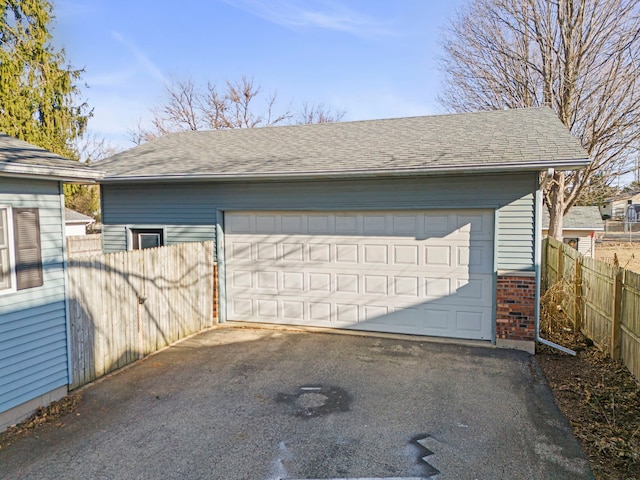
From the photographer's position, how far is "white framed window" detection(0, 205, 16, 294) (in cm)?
462

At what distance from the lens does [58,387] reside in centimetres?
525

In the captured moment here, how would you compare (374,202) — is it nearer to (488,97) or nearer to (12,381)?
(12,381)

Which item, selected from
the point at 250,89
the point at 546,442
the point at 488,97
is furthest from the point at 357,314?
the point at 250,89

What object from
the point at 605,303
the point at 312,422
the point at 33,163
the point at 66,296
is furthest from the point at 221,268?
the point at 605,303

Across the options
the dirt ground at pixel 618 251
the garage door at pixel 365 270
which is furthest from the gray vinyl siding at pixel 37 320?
the dirt ground at pixel 618 251

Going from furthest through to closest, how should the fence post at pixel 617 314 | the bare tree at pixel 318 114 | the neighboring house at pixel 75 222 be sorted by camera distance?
the bare tree at pixel 318 114, the neighboring house at pixel 75 222, the fence post at pixel 617 314

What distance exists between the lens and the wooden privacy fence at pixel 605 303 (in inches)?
224

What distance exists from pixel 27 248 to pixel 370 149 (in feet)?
18.7

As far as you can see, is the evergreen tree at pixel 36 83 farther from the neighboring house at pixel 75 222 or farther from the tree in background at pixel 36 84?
the neighboring house at pixel 75 222

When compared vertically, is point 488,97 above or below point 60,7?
below

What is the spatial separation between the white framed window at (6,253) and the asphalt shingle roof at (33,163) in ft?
1.74

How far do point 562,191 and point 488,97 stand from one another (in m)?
4.99

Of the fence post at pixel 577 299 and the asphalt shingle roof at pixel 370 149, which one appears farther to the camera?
the fence post at pixel 577 299

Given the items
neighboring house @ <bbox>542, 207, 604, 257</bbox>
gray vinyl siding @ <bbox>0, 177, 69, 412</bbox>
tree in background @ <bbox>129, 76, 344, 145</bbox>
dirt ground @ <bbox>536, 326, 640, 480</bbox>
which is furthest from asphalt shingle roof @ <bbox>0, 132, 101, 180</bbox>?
tree in background @ <bbox>129, 76, 344, 145</bbox>
